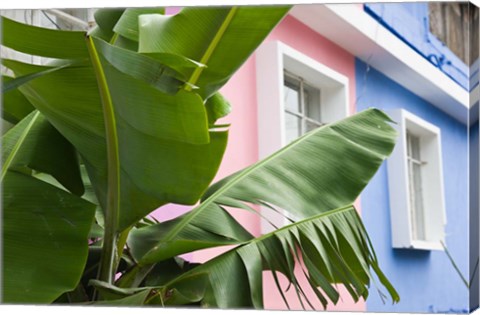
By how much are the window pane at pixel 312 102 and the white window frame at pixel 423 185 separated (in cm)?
14

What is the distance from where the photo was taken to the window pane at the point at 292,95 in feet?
5.07

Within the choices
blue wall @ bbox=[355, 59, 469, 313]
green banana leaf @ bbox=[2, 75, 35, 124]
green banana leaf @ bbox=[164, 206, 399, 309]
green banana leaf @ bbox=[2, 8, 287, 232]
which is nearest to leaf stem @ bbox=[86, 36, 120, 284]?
green banana leaf @ bbox=[2, 8, 287, 232]

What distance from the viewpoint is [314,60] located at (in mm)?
1562

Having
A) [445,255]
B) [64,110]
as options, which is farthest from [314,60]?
[64,110]

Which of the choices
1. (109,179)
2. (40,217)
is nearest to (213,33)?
(109,179)

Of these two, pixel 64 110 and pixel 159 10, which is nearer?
pixel 64 110

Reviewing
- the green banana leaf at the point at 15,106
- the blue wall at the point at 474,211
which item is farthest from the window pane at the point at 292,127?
the green banana leaf at the point at 15,106

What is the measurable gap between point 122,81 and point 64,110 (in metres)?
0.13

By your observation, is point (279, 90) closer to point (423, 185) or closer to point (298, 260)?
point (423, 185)

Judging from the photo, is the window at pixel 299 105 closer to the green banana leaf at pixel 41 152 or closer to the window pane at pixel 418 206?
the window pane at pixel 418 206

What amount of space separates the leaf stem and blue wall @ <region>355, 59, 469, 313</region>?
1.50 feet

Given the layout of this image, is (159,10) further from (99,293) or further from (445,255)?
(445,255)

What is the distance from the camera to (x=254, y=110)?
1.53 metres

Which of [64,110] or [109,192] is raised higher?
[64,110]
